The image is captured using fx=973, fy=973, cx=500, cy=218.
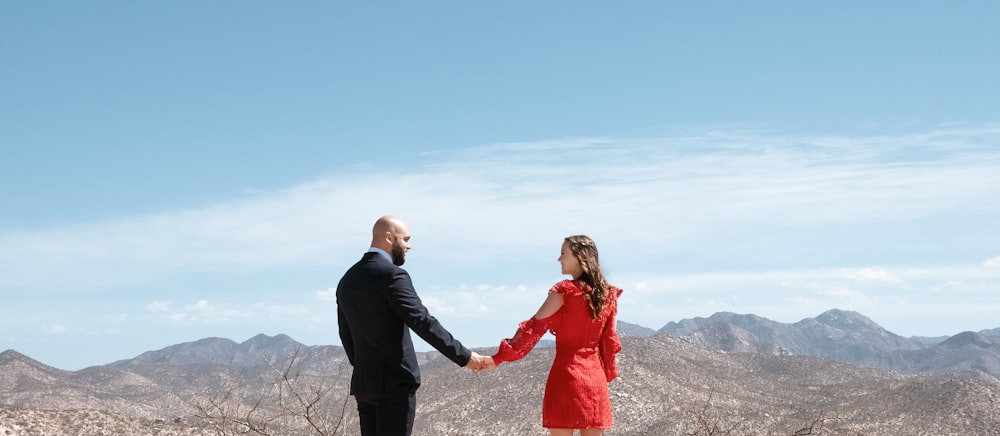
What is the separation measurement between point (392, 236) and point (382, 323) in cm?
56

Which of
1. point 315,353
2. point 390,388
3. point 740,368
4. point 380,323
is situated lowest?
point 390,388

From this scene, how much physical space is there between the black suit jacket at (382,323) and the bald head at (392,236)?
0.09 m

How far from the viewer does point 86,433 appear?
2038 centimetres

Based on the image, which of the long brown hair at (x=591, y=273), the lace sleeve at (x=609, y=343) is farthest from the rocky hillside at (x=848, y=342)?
the long brown hair at (x=591, y=273)

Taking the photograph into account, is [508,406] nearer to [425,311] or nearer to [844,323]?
[425,311]

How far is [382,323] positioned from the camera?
6230mm

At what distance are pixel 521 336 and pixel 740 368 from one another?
126ft

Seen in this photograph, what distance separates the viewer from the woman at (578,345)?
6535mm

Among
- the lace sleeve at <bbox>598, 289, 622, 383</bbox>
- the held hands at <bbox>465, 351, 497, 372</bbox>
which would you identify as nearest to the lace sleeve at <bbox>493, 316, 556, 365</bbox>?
the held hands at <bbox>465, 351, 497, 372</bbox>

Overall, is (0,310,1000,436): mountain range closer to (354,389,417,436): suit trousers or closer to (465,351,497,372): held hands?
(465,351,497,372): held hands

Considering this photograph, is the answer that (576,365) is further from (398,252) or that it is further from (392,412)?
(398,252)

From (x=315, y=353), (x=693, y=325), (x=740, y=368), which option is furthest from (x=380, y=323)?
(x=693, y=325)

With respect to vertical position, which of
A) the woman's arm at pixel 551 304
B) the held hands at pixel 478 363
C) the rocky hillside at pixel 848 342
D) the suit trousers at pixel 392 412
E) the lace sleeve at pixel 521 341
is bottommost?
the suit trousers at pixel 392 412

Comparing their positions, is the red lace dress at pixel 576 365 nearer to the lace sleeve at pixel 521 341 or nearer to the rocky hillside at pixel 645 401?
the lace sleeve at pixel 521 341
